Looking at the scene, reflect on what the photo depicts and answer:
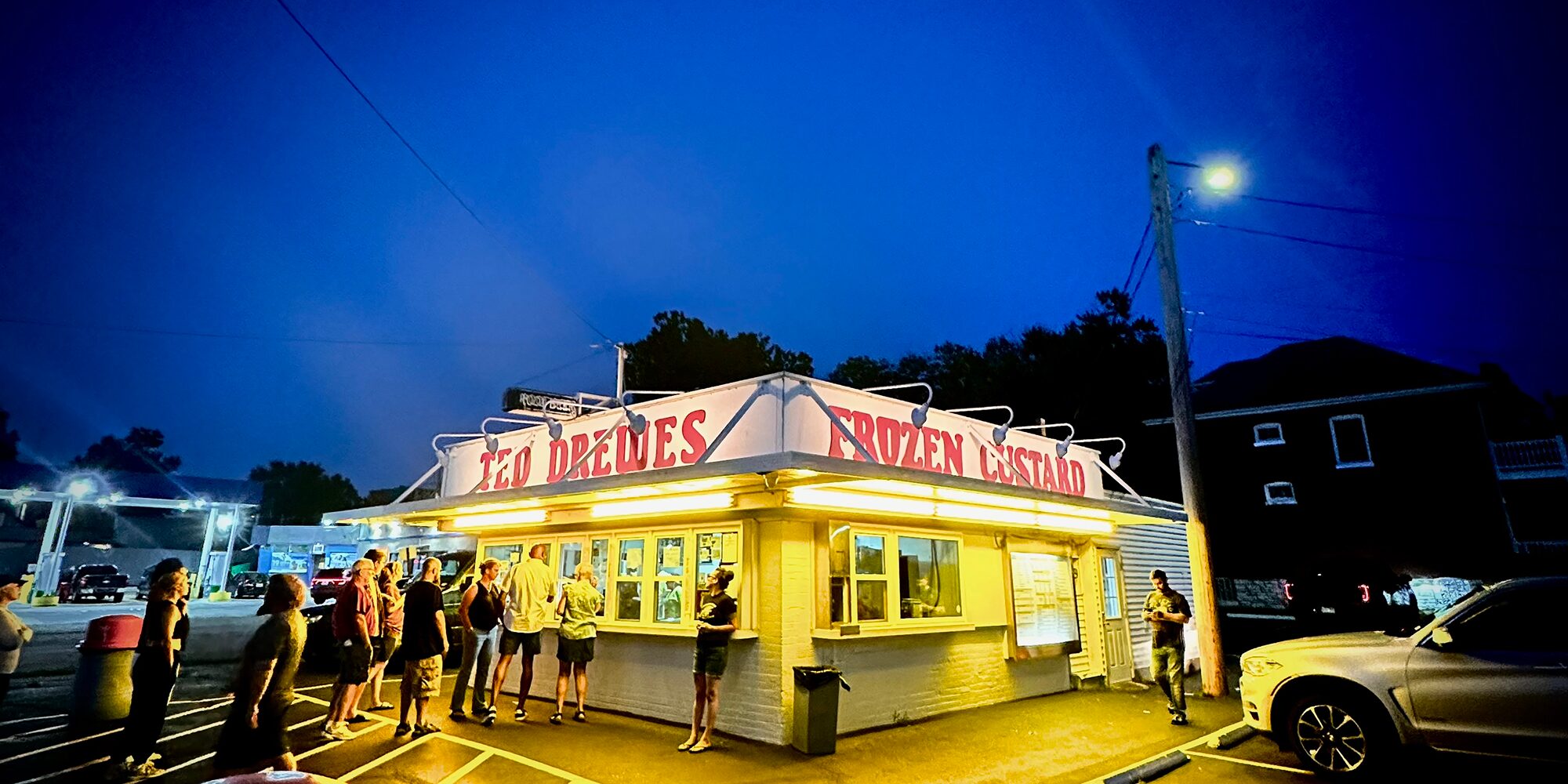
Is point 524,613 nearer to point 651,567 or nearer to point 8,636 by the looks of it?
point 651,567

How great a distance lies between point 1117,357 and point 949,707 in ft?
88.8

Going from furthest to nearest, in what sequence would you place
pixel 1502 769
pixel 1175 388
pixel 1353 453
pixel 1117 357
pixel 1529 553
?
pixel 1117 357 < pixel 1353 453 < pixel 1529 553 < pixel 1175 388 < pixel 1502 769

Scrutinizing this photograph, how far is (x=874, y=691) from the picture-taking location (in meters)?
8.22

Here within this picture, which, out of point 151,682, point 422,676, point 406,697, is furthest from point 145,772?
point 422,676

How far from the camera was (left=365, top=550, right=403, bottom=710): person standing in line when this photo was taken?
28.2 ft

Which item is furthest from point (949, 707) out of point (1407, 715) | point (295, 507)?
point (295, 507)

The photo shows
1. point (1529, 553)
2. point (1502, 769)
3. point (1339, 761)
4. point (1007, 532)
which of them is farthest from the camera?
point (1529, 553)

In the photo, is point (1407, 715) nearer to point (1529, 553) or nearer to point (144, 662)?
point (144, 662)

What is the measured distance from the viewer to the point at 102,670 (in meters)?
7.94

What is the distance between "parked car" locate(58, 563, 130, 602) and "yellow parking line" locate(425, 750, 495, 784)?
34173 millimetres

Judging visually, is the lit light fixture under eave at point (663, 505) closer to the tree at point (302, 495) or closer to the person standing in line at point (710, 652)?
the person standing in line at point (710, 652)

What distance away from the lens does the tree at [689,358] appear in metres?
31.1

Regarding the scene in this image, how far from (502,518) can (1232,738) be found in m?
9.63

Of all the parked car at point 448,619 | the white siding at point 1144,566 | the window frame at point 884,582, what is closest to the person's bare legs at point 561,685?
the parked car at point 448,619
